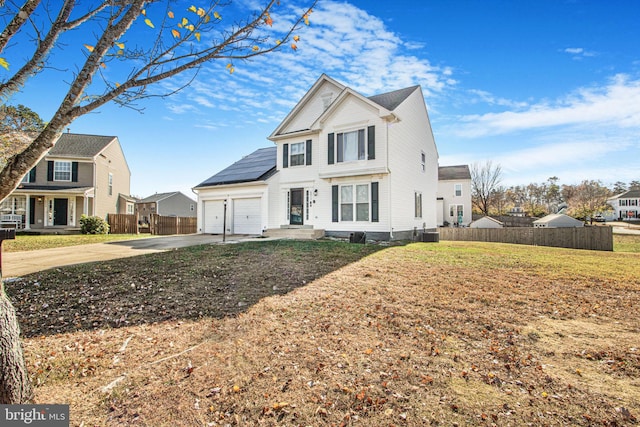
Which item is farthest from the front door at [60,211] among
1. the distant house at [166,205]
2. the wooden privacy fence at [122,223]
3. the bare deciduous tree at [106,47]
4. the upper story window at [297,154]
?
the bare deciduous tree at [106,47]

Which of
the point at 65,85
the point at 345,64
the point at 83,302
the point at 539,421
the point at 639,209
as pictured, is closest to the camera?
the point at 539,421

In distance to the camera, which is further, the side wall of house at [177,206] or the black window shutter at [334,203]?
the side wall of house at [177,206]

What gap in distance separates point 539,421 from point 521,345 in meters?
1.47

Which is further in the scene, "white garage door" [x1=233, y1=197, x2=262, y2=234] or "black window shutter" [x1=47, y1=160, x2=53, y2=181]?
"black window shutter" [x1=47, y1=160, x2=53, y2=181]

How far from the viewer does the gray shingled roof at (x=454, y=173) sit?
35.4m

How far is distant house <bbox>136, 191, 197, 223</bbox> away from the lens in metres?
39.4

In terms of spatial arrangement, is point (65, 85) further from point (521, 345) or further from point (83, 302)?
point (521, 345)

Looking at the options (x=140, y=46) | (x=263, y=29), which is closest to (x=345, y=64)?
(x=263, y=29)

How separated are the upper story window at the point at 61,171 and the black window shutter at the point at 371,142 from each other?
24192 mm

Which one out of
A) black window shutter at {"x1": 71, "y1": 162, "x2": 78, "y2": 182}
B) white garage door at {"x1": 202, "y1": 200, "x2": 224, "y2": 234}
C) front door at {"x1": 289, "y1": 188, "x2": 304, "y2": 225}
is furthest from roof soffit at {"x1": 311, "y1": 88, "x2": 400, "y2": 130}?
black window shutter at {"x1": 71, "y1": 162, "x2": 78, "y2": 182}

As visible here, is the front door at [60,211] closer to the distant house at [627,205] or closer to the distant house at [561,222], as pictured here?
the distant house at [561,222]

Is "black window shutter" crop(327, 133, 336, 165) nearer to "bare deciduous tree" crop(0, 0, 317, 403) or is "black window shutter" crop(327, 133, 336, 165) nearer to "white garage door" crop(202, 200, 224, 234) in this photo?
"white garage door" crop(202, 200, 224, 234)

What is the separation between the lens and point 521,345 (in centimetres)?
353

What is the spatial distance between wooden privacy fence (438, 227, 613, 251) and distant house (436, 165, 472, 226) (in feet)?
52.7
